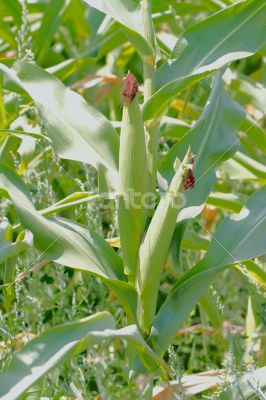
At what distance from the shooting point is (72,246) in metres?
1.37

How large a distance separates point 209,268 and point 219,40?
394mm

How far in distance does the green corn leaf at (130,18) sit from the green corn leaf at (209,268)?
0.32 m

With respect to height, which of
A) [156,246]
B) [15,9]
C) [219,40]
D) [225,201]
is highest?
[219,40]

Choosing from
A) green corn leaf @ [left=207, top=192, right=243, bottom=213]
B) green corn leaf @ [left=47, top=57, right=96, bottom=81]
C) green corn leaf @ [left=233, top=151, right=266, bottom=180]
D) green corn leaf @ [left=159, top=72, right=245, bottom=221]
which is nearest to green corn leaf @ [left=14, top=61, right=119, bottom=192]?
green corn leaf @ [left=159, top=72, right=245, bottom=221]

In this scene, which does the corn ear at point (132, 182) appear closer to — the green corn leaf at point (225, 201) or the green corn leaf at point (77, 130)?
the green corn leaf at point (77, 130)

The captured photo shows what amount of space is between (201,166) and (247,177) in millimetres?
520

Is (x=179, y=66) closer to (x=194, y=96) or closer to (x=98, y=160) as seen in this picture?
(x=98, y=160)

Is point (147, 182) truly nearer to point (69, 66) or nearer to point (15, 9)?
→ point (69, 66)

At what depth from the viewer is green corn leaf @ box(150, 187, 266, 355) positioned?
4.41 feet

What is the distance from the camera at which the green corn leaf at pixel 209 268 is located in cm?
134

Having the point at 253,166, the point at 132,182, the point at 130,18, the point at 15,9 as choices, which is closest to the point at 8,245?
the point at 132,182

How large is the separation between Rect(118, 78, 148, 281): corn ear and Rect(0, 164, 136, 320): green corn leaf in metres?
0.04

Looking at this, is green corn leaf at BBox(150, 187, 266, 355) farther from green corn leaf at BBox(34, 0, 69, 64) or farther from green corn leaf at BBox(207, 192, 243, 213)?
green corn leaf at BBox(34, 0, 69, 64)

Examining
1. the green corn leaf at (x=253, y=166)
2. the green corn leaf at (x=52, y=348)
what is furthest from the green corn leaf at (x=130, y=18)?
the green corn leaf at (x=253, y=166)
